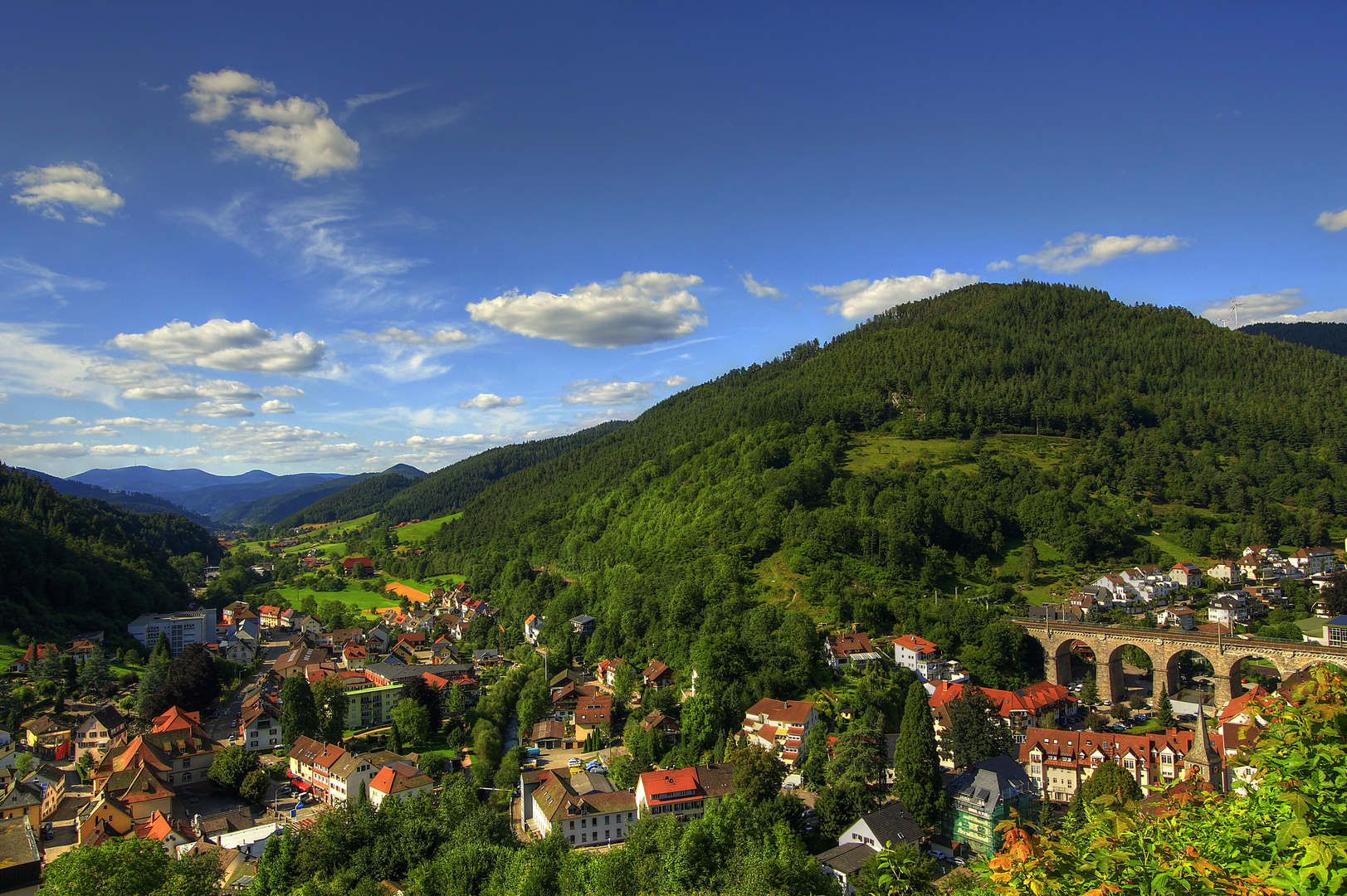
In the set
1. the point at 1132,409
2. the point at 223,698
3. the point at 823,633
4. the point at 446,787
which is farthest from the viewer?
the point at 1132,409

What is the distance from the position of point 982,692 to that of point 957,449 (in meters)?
41.6

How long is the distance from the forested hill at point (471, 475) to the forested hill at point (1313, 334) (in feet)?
498

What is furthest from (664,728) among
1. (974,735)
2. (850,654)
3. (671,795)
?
(974,735)

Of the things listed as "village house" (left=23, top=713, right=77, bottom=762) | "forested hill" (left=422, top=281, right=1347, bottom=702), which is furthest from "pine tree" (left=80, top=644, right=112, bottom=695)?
"forested hill" (left=422, top=281, right=1347, bottom=702)

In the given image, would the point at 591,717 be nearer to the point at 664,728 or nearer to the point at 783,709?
the point at 664,728

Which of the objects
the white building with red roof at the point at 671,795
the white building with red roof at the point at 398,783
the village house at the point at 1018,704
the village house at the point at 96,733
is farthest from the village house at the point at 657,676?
the village house at the point at 96,733

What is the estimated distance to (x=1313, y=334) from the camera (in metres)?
162

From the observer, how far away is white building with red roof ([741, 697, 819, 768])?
3259 cm

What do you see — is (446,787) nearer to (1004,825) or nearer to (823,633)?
(823,633)

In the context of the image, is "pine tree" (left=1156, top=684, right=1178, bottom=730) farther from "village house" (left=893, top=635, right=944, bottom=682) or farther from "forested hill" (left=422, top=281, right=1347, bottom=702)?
"village house" (left=893, top=635, right=944, bottom=682)

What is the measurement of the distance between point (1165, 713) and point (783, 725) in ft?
71.8

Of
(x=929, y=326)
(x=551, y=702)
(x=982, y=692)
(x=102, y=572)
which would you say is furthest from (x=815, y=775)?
(x=929, y=326)

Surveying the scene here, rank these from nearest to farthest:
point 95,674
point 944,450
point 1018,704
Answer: point 1018,704 → point 95,674 → point 944,450

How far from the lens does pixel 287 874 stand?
23.0 metres
